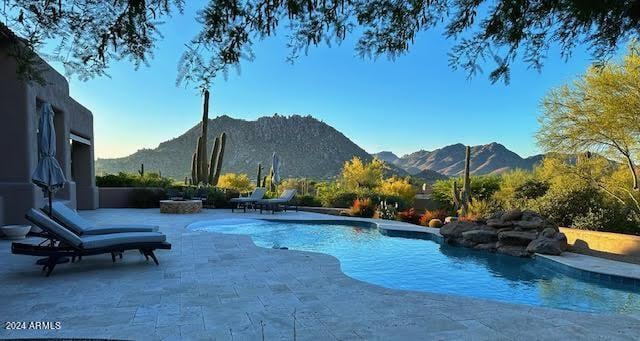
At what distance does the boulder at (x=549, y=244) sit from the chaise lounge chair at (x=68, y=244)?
22.8 feet

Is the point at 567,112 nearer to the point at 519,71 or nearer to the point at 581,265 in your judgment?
the point at 581,265

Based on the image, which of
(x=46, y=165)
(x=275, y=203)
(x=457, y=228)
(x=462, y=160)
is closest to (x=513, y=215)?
(x=457, y=228)

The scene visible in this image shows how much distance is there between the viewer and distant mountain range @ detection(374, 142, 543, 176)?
53844 millimetres

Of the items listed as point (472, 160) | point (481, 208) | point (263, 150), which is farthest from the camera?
point (472, 160)

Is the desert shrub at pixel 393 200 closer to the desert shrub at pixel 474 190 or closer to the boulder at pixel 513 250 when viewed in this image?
the desert shrub at pixel 474 190

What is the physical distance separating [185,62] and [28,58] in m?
1.60

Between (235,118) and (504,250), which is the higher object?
(235,118)

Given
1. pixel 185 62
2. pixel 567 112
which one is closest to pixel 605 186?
pixel 567 112

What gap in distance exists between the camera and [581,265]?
6.95m

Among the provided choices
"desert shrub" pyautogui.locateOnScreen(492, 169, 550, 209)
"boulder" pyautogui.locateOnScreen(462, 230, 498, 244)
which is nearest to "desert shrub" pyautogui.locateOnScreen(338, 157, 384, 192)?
"desert shrub" pyautogui.locateOnScreen(492, 169, 550, 209)

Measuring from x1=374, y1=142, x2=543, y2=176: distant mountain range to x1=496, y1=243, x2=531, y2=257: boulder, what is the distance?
3992 centimetres

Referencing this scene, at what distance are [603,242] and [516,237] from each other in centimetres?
153

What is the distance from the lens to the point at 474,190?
15945 millimetres

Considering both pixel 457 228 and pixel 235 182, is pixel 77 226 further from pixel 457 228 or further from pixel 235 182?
pixel 235 182
